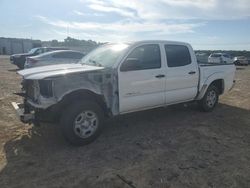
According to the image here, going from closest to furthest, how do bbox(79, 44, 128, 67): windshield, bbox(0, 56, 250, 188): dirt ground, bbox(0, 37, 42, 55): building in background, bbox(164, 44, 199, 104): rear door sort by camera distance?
bbox(0, 56, 250, 188): dirt ground < bbox(79, 44, 128, 67): windshield < bbox(164, 44, 199, 104): rear door < bbox(0, 37, 42, 55): building in background

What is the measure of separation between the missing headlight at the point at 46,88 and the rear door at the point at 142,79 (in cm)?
133

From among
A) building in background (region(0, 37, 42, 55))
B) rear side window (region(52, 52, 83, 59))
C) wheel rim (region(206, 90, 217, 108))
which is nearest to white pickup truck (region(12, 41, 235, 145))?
wheel rim (region(206, 90, 217, 108))

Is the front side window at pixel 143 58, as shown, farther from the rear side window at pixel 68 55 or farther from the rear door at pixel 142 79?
the rear side window at pixel 68 55

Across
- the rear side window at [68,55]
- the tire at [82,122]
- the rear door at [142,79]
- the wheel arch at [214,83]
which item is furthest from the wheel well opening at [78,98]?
the rear side window at [68,55]

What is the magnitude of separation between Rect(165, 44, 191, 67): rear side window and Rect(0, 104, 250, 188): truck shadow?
1387mm

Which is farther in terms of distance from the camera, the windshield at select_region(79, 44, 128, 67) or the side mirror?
the windshield at select_region(79, 44, 128, 67)

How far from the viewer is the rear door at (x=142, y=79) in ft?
18.2

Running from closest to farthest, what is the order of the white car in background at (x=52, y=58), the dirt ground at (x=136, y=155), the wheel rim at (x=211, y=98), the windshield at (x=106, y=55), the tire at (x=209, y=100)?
the dirt ground at (x=136, y=155)
the windshield at (x=106, y=55)
the tire at (x=209, y=100)
the wheel rim at (x=211, y=98)
the white car in background at (x=52, y=58)

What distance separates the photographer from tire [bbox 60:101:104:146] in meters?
4.88

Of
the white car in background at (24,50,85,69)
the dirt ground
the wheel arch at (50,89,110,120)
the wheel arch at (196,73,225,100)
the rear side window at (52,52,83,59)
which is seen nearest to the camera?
the dirt ground

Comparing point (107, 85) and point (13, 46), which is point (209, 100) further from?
point (13, 46)

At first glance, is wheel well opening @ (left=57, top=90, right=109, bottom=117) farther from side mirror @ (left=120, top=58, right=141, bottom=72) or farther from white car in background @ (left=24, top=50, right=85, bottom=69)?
white car in background @ (left=24, top=50, right=85, bottom=69)

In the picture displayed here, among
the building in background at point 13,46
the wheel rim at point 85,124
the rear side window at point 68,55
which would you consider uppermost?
the building in background at point 13,46

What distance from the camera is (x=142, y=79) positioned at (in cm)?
581
